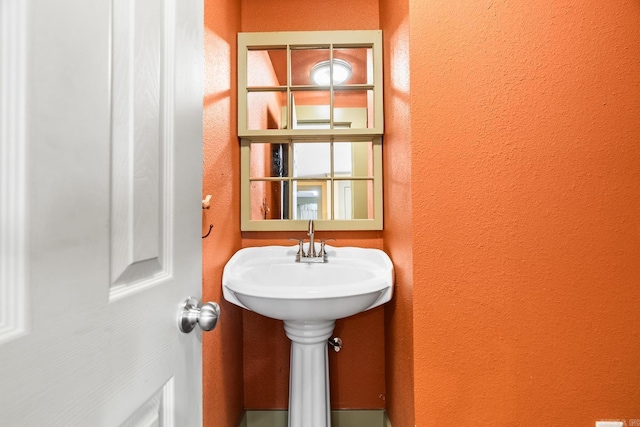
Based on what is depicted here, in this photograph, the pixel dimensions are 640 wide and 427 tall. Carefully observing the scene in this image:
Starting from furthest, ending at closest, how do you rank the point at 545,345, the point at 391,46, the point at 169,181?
the point at 391,46 < the point at 545,345 < the point at 169,181

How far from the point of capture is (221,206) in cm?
115

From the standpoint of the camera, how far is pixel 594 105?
0.96 m

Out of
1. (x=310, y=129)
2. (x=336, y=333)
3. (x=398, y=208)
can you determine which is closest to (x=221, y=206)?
(x=310, y=129)

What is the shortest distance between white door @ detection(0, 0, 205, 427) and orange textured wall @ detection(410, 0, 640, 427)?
2.41 feet

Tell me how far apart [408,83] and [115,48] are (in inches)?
33.5

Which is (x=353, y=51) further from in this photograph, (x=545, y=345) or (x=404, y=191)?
(x=545, y=345)

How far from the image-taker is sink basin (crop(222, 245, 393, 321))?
929 millimetres

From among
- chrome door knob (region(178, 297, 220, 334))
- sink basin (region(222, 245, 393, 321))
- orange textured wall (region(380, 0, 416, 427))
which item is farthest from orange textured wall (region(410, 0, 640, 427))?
chrome door knob (region(178, 297, 220, 334))

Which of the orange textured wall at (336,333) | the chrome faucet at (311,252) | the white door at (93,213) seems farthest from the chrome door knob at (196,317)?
the orange textured wall at (336,333)

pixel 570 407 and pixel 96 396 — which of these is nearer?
pixel 96 396

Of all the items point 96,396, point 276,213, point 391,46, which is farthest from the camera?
point 276,213

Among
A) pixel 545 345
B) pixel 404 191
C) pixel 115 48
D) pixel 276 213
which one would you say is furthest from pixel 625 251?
pixel 115 48

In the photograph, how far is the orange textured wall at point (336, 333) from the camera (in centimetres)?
142

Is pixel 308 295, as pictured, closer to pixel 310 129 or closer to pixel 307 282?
pixel 307 282
